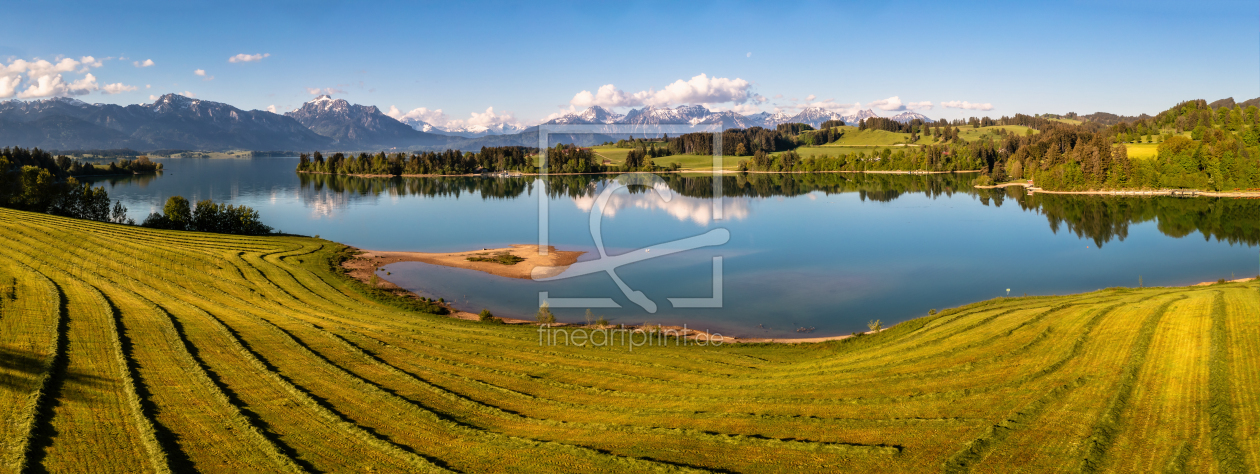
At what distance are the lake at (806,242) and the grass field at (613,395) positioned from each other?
11.8 meters

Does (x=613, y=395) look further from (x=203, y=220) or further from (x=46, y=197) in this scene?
(x=46, y=197)

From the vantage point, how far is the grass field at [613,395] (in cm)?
1161

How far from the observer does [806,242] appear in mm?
62125

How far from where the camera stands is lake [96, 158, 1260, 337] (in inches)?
1495

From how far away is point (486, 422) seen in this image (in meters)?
14.3

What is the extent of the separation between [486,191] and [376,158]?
80.9 metres

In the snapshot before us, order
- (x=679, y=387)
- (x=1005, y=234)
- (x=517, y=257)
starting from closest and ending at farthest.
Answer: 1. (x=679, y=387)
2. (x=517, y=257)
3. (x=1005, y=234)

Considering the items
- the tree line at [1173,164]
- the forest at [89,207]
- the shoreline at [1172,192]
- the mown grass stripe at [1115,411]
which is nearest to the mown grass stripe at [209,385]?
the mown grass stripe at [1115,411]

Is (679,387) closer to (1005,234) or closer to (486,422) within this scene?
(486,422)

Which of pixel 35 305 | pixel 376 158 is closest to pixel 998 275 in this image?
pixel 35 305

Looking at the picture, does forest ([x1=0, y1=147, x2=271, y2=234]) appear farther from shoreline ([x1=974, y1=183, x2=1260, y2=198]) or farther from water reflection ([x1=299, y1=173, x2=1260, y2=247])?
shoreline ([x1=974, y1=183, x2=1260, y2=198])

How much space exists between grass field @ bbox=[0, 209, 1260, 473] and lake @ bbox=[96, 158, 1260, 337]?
38.7 feet

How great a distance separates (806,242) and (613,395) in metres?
49.5

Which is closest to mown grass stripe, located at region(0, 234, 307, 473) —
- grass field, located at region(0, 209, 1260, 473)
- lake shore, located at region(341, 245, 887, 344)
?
grass field, located at region(0, 209, 1260, 473)
